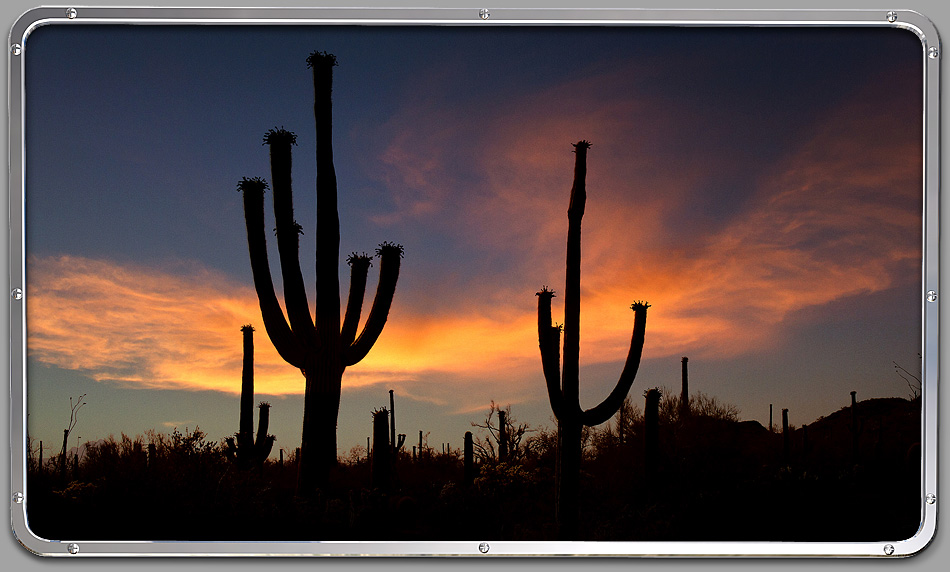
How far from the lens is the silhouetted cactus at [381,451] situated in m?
2.51

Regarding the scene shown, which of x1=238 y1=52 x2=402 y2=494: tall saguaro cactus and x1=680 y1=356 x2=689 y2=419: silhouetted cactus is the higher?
x1=238 y1=52 x2=402 y2=494: tall saguaro cactus

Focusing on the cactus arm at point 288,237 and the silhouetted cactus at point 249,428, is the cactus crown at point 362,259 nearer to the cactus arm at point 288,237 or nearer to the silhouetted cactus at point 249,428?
the cactus arm at point 288,237

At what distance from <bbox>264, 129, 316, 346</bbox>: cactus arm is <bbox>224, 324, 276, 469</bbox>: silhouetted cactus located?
140 mm

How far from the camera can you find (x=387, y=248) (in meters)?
2.54

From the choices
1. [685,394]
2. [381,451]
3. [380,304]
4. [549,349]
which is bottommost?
[381,451]

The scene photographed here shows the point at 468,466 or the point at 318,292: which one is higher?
the point at 318,292

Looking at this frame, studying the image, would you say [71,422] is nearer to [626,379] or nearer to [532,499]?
[532,499]

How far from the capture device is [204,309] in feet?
8.37

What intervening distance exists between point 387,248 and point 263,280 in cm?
37

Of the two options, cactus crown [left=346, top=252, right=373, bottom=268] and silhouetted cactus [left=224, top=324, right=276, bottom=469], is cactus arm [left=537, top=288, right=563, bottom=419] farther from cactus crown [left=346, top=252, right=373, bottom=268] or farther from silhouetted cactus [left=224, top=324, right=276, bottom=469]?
silhouetted cactus [left=224, top=324, right=276, bottom=469]

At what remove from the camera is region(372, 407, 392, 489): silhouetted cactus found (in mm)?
2514

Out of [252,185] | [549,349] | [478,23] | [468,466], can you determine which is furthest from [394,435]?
[478,23]

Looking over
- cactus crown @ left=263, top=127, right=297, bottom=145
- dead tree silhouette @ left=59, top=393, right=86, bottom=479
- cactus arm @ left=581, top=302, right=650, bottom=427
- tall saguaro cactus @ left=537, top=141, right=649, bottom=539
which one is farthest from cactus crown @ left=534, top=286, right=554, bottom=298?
dead tree silhouette @ left=59, top=393, right=86, bottom=479

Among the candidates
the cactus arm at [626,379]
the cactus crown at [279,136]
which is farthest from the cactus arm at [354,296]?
the cactus arm at [626,379]
